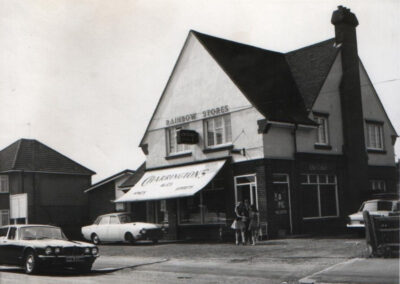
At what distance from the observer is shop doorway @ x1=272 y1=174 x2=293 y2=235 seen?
944 inches

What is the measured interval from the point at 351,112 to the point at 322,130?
6.40 feet

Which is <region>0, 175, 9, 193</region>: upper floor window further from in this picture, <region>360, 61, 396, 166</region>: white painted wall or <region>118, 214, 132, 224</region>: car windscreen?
<region>360, 61, 396, 166</region>: white painted wall

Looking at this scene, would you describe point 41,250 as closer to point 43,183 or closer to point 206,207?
point 206,207

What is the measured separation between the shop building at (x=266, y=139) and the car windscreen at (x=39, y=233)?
859cm

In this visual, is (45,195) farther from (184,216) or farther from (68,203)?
(184,216)

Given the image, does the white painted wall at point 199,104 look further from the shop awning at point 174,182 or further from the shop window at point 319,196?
the shop window at point 319,196

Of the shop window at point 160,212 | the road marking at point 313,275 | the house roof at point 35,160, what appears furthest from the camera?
the house roof at point 35,160

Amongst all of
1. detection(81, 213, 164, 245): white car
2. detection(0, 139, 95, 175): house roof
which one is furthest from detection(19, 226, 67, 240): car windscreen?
detection(0, 139, 95, 175): house roof

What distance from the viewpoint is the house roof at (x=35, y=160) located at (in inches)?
1886

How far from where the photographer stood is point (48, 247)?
48.8 feet

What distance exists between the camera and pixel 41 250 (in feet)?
49.0

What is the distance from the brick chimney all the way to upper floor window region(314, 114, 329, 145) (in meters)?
1.19

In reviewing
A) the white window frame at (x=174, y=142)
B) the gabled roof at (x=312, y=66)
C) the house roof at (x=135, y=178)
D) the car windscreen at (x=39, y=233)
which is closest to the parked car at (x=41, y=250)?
the car windscreen at (x=39, y=233)

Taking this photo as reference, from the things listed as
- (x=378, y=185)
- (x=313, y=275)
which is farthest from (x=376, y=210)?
(x=313, y=275)
